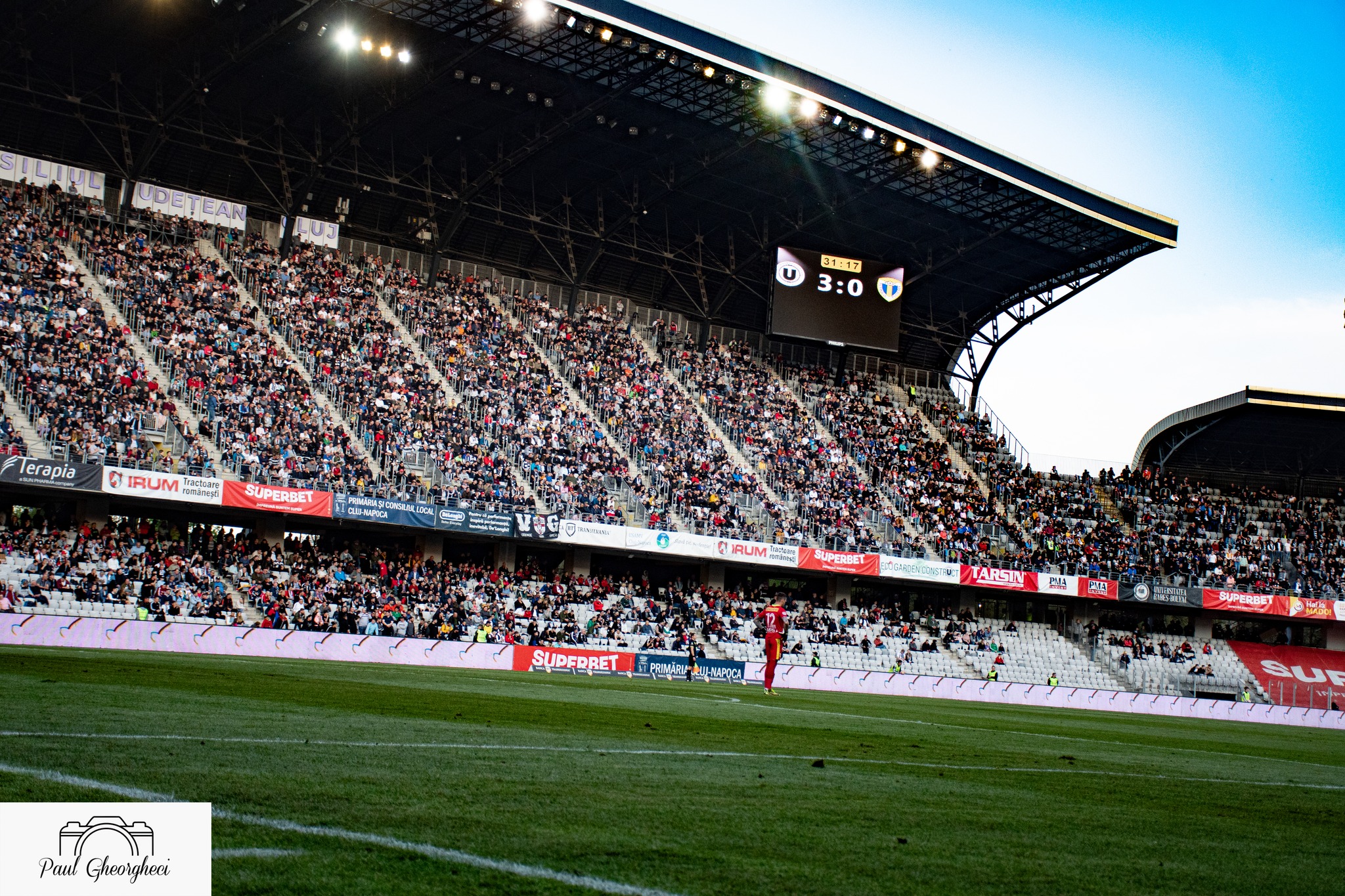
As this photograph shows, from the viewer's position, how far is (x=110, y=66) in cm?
4556

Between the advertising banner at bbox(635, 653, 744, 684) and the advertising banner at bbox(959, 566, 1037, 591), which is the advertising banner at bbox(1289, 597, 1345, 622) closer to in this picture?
the advertising banner at bbox(959, 566, 1037, 591)

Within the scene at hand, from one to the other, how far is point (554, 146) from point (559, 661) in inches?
946

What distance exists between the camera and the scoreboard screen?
5581 centimetres

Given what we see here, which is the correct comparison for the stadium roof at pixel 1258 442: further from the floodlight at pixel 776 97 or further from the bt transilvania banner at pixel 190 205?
the bt transilvania banner at pixel 190 205

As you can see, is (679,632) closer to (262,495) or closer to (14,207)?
(262,495)

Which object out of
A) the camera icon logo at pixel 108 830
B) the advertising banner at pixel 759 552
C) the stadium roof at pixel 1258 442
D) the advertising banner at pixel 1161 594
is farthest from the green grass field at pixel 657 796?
the stadium roof at pixel 1258 442

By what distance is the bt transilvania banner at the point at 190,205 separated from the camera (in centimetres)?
4899

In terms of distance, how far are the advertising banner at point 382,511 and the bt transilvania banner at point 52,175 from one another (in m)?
18.1

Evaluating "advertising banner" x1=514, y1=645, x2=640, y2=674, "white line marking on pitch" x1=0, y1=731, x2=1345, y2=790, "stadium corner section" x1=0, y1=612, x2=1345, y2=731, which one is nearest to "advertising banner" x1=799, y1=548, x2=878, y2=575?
"stadium corner section" x1=0, y1=612, x2=1345, y2=731

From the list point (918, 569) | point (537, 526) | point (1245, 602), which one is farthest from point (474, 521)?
point (1245, 602)

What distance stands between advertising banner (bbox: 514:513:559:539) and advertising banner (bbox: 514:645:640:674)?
698cm

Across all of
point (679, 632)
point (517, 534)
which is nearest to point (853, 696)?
point (679, 632)

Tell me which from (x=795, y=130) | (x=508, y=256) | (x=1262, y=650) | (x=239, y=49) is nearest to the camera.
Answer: (x=239, y=49)

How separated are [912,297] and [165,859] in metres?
64.7
